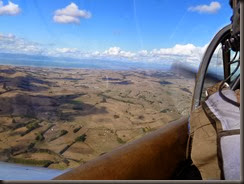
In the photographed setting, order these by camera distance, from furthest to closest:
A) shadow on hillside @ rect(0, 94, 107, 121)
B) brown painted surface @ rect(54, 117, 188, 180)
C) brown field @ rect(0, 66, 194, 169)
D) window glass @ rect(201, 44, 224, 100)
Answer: shadow on hillside @ rect(0, 94, 107, 121)
brown field @ rect(0, 66, 194, 169)
window glass @ rect(201, 44, 224, 100)
brown painted surface @ rect(54, 117, 188, 180)

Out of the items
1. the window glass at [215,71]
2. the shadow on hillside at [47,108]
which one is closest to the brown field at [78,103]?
the shadow on hillside at [47,108]

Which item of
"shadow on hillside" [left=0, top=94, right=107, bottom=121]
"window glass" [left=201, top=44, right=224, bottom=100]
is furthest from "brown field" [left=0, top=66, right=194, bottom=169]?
"window glass" [left=201, top=44, right=224, bottom=100]

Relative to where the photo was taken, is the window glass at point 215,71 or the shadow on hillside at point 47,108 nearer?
the window glass at point 215,71

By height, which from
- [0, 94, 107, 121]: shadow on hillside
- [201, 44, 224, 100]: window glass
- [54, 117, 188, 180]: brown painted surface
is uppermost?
[201, 44, 224, 100]: window glass

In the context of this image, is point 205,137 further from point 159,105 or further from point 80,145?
point 159,105

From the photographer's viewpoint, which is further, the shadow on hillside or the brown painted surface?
the shadow on hillside

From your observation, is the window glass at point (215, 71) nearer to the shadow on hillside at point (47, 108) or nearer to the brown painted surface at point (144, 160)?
the brown painted surface at point (144, 160)

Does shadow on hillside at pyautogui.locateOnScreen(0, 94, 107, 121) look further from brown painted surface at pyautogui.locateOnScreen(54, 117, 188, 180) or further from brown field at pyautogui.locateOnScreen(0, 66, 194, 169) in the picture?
brown painted surface at pyautogui.locateOnScreen(54, 117, 188, 180)

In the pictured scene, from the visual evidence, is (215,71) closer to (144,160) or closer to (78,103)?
(144,160)
